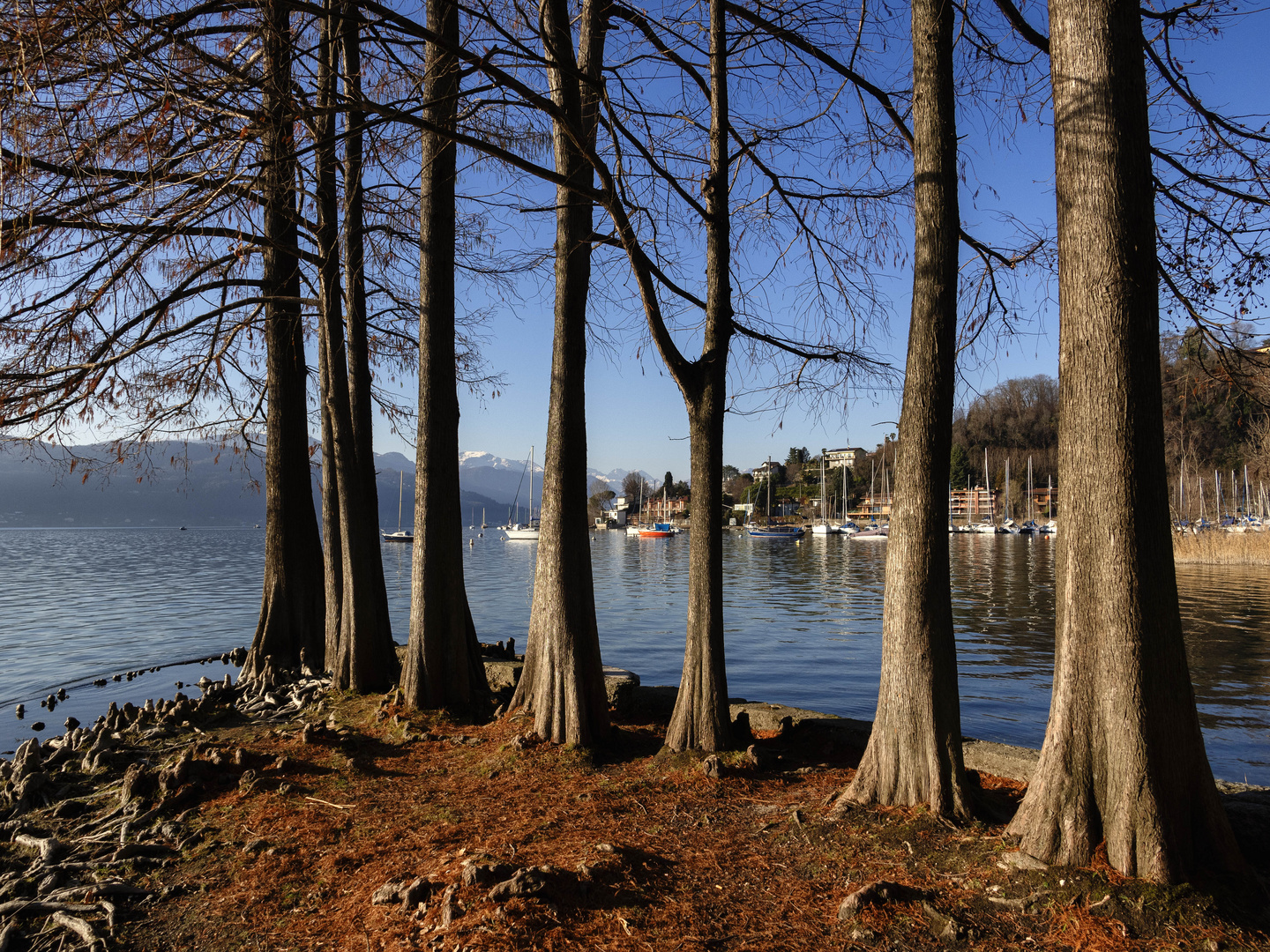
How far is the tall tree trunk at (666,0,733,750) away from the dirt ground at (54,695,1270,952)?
1.16 feet

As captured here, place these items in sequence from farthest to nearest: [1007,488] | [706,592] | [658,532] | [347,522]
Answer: [658,532], [1007,488], [347,522], [706,592]

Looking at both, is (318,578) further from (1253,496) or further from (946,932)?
(1253,496)

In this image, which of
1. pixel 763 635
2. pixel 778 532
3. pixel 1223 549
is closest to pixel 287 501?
pixel 763 635

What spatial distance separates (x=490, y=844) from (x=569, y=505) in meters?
2.89

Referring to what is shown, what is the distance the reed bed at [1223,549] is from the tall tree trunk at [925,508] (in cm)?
3722

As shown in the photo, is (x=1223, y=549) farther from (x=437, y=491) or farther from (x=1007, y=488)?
(x=1007, y=488)

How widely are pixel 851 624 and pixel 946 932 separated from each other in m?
18.8

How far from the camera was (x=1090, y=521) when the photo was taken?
11.9 ft

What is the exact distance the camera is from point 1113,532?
3.58 metres

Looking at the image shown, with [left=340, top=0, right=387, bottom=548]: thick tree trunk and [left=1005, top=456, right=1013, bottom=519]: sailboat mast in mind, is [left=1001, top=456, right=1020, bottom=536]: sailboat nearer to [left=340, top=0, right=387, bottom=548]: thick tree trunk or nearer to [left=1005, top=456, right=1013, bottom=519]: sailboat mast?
[left=1005, top=456, right=1013, bottom=519]: sailboat mast

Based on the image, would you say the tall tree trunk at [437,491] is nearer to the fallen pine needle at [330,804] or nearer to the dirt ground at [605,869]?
the dirt ground at [605,869]

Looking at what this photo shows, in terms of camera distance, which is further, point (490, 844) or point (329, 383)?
point (329, 383)

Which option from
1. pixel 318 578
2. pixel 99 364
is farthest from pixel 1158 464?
pixel 318 578

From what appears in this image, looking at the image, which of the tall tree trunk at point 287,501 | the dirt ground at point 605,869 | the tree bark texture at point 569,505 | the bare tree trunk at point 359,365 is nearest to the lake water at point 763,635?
the tall tree trunk at point 287,501
